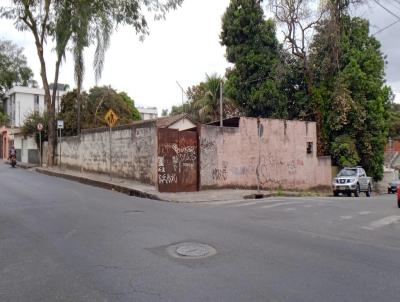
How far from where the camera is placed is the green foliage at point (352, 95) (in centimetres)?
3247

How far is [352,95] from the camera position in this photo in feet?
109

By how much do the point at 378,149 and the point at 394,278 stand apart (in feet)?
98.7

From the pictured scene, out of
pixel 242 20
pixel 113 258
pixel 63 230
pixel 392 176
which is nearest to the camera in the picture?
pixel 113 258

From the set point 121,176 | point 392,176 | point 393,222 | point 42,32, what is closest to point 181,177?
point 121,176

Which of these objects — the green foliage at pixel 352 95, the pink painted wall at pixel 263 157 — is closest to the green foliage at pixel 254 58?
the green foliage at pixel 352 95

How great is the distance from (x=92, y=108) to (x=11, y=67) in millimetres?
25675

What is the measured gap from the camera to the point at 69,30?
13.2 metres

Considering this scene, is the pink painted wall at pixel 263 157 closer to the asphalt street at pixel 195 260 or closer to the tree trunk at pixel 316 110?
the tree trunk at pixel 316 110

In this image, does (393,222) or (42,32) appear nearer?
(393,222)

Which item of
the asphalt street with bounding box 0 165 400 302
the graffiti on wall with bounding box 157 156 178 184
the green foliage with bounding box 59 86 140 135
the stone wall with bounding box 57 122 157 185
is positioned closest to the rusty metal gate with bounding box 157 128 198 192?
the graffiti on wall with bounding box 157 156 178 184

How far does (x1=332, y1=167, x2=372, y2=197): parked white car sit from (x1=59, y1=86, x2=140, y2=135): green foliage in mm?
22390

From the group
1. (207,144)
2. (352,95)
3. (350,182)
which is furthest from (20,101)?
(207,144)

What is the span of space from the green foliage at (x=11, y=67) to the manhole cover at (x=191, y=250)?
58.5m

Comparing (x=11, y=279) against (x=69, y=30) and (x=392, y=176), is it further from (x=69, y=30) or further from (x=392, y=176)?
(x=392, y=176)
